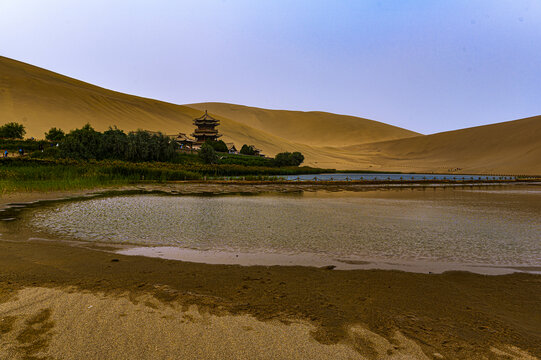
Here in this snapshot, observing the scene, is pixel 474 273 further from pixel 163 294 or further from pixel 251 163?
pixel 251 163

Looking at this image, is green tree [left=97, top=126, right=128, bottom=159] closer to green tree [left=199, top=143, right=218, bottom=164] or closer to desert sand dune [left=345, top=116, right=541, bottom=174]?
green tree [left=199, top=143, right=218, bottom=164]

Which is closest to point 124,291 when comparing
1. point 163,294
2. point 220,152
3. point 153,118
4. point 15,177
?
point 163,294

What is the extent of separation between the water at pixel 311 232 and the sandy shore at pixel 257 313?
3.66ft

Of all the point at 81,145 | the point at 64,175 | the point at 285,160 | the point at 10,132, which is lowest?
the point at 64,175

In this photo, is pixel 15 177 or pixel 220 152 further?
pixel 220 152

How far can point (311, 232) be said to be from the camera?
9.39 metres

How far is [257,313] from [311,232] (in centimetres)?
564

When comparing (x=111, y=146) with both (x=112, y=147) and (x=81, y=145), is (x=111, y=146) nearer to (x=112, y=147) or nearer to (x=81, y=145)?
(x=112, y=147)

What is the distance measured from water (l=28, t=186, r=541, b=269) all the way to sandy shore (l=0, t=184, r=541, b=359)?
112 centimetres

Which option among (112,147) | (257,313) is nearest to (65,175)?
(112,147)

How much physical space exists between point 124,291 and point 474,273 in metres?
5.99

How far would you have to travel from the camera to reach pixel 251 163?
67.1 m

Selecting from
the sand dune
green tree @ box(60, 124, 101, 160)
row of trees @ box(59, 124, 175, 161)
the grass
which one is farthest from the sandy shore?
the sand dune

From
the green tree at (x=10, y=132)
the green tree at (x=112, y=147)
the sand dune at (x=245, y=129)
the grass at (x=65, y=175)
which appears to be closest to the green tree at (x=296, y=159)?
the sand dune at (x=245, y=129)
